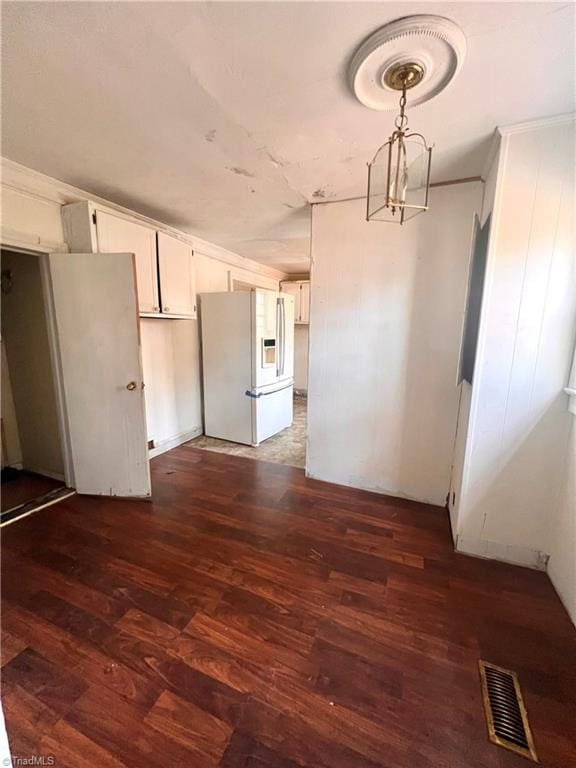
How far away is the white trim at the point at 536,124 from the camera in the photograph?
1.50m

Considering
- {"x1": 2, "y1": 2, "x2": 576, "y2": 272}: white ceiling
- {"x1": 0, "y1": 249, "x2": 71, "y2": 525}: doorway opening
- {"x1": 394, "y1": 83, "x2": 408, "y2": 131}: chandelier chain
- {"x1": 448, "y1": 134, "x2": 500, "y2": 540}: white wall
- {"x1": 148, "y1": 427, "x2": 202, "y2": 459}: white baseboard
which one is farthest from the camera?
{"x1": 148, "y1": 427, "x2": 202, "y2": 459}: white baseboard

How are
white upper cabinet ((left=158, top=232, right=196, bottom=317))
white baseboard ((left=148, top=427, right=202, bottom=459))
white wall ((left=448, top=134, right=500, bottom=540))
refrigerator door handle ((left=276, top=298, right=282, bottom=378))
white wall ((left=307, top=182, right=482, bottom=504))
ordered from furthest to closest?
1. refrigerator door handle ((left=276, top=298, right=282, bottom=378))
2. white baseboard ((left=148, top=427, right=202, bottom=459))
3. white upper cabinet ((left=158, top=232, right=196, bottom=317))
4. white wall ((left=307, top=182, right=482, bottom=504))
5. white wall ((left=448, top=134, right=500, bottom=540))

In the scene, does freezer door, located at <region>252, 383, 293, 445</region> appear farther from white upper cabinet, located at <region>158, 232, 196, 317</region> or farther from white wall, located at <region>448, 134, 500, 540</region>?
white wall, located at <region>448, 134, 500, 540</region>

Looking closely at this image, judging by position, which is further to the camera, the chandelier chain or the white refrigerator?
the white refrigerator

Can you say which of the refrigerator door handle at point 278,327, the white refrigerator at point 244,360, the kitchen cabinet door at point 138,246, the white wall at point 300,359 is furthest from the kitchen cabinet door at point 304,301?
the kitchen cabinet door at point 138,246

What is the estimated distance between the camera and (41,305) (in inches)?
106

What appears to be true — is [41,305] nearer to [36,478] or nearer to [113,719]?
[36,478]

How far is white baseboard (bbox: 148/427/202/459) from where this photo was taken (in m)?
3.46

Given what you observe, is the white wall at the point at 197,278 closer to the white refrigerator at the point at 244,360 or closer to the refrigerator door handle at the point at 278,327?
the white refrigerator at the point at 244,360

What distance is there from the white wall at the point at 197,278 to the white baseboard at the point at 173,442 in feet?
0.04

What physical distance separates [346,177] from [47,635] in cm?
313

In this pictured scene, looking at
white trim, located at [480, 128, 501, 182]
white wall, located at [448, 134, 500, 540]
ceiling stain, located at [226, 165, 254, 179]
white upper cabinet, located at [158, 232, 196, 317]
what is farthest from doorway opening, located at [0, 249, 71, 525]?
white trim, located at [480, 128, 501, 182]

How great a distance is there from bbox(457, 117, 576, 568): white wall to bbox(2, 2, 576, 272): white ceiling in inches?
12.2

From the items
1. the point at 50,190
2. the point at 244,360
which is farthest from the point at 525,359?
the point at 50,190
